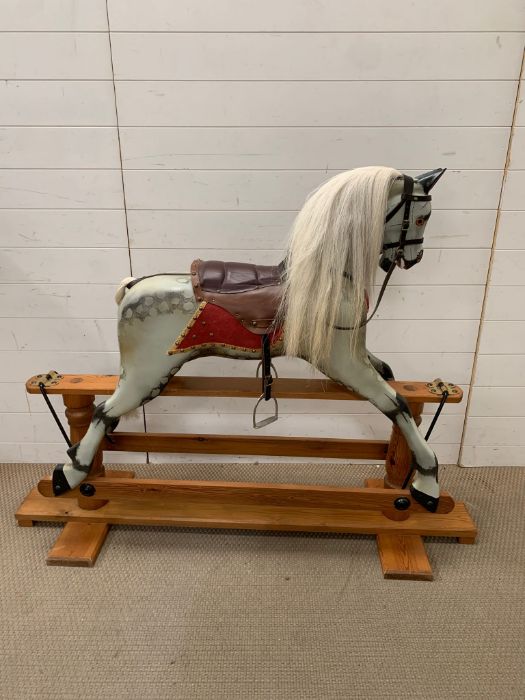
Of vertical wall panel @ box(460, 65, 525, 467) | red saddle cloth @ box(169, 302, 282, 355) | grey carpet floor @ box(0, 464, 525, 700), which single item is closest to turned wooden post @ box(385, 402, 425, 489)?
grey carpet floor @ box(0, 464, 525, 700)

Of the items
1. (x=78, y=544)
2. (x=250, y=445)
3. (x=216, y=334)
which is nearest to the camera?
(x=216, y=334)

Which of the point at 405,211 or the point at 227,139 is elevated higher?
the point at 227,139

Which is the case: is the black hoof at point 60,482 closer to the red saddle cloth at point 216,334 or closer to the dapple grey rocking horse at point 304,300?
the dapple grey rocking horse at point 304,300

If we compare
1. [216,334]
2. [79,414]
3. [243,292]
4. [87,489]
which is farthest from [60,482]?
[243,292]

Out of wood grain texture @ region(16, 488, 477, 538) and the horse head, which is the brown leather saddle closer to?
the horse head

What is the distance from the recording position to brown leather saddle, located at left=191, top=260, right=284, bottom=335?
1254 millimetres

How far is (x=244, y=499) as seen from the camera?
1576 mm

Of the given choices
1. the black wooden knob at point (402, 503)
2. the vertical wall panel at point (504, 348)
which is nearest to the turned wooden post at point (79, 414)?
the black wooden knob at point (402, 503)

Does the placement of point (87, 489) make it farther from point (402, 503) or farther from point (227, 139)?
point (227, 139)

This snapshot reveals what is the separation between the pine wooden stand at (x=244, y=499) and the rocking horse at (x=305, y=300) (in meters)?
0.15

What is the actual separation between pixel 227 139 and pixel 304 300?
25.9 inches

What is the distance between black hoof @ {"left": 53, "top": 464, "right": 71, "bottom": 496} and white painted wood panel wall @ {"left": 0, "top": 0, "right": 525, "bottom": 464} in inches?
19.5

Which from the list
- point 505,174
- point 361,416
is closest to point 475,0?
point 505,174

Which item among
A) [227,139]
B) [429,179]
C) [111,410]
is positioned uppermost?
[227,139]
